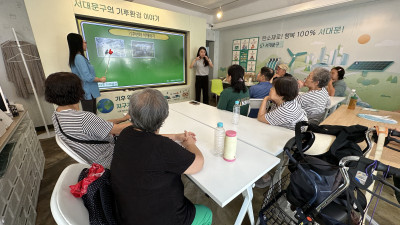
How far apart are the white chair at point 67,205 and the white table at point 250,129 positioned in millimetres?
1103

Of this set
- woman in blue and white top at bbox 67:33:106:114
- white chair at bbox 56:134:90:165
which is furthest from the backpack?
woman in blue and white top at bbox 67:33:106:114

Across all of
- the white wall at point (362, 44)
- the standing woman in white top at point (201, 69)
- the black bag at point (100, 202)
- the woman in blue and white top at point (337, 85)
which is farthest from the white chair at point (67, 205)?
the white wall at point (362, 44)

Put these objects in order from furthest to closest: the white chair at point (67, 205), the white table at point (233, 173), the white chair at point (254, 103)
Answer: the white chair at point (254, 103) < the white table at point (233, 173) < the white chair at point (67, 205)

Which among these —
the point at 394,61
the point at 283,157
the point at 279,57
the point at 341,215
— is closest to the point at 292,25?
the point at 279,57

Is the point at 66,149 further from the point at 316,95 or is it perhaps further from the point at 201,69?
the point at 201,69

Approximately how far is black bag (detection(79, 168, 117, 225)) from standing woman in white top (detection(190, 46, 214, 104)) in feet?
11.7

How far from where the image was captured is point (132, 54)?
3291mm

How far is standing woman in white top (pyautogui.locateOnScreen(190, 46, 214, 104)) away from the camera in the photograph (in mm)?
3958

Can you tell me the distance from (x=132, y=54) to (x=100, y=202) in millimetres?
3155

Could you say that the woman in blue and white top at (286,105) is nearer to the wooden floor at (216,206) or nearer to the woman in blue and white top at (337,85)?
the wooden floor at (216,206)

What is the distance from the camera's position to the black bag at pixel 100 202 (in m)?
0.70

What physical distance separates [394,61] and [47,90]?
496cm

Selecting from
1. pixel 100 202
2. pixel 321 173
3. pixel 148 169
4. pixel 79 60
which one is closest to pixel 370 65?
pixel 321 173

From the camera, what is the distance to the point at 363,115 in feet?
6.35
